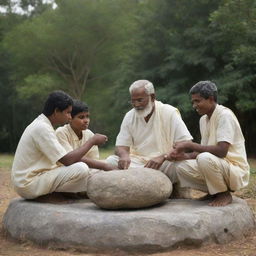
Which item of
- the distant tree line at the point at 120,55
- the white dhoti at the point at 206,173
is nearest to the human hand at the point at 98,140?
the white dhoti at the point at 206,173

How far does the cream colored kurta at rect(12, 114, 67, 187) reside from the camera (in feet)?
16.8

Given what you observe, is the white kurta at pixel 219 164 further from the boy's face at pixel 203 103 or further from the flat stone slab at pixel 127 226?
the flat stone slab at pixel 127 226

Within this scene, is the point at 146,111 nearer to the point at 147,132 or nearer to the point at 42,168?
the point at 147,132

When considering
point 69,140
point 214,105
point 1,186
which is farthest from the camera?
point 1,186

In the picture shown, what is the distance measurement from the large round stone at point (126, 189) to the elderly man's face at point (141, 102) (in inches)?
38.0

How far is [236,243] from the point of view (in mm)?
4816

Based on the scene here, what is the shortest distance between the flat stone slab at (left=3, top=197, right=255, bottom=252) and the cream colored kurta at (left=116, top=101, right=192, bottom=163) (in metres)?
0.93

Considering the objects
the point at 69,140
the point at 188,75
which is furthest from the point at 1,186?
the point at 188,75

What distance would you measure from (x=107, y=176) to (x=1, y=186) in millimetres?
5367

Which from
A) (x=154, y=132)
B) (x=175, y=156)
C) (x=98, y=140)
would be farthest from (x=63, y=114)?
(x=175, y=156)

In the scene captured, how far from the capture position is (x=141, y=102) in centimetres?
563

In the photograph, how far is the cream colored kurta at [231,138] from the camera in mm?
5156

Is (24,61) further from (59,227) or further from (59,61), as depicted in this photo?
(59,227)

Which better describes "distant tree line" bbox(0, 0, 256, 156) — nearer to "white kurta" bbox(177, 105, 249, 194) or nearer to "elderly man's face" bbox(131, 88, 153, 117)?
"elderly man's face" bbox(131, 88, 153, 117)
